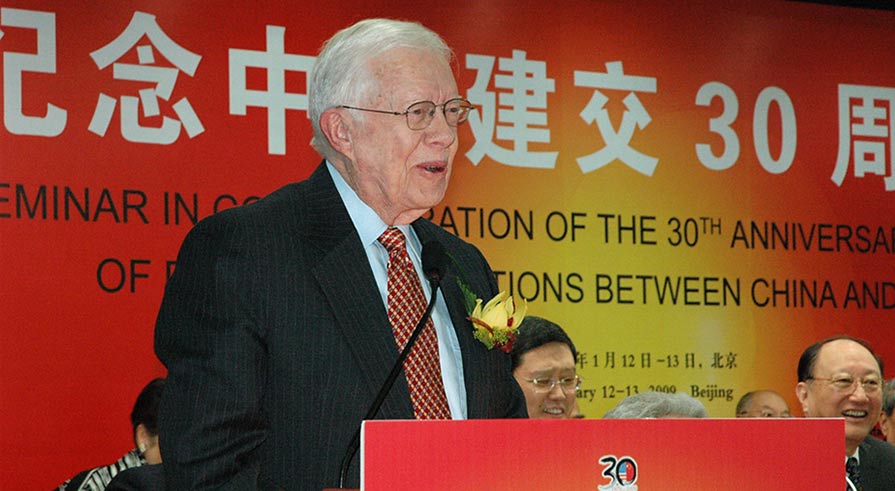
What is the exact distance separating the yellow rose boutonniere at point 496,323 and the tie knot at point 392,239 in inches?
6.2

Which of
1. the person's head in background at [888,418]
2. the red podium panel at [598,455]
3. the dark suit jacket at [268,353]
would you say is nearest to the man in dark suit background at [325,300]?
the dark suit jacket at [268,353]

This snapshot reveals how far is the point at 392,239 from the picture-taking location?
2.05 metres

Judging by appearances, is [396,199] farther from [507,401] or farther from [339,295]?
[507,401]

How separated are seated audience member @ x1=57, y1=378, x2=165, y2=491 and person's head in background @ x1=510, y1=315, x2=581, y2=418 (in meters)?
1.23

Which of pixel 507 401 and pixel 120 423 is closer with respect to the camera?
pixel 507 401

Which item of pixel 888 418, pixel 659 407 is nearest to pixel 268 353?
→ pixel 659 407

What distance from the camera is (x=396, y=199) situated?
79.7 inches

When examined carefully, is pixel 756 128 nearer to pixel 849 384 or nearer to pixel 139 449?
pixel 849 384

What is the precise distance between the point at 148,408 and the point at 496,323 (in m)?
2.54

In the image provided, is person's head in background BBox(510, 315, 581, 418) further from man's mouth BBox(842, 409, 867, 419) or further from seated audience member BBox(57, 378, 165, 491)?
seated audience member BBox(57, 378, 165, 491)

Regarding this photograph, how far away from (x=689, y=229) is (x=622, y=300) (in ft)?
A: 1.54

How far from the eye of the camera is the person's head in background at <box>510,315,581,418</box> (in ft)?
14.3

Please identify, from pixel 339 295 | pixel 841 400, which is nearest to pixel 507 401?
pixel 339 295

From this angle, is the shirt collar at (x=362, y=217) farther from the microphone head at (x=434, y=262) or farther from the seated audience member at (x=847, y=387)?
the seated audience member at (x=847, y=387)
